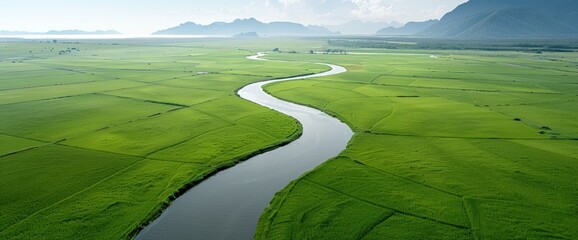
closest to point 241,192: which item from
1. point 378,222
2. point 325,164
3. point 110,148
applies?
point 325,164

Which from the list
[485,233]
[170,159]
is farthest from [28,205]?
[485,233]

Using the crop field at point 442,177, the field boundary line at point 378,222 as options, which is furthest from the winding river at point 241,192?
the field boundary line at point 378,222

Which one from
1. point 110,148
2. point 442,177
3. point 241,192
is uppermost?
point 110,148

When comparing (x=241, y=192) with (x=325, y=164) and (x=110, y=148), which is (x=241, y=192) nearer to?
(x=325, y=164)

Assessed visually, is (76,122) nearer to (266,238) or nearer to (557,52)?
(266,238)

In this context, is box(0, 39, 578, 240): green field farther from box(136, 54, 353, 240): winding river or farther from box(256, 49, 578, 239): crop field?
box(136, 54, 353, 240): winding river

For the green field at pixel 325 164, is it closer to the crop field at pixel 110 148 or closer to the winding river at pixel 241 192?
the crop field at pixel 110 148
